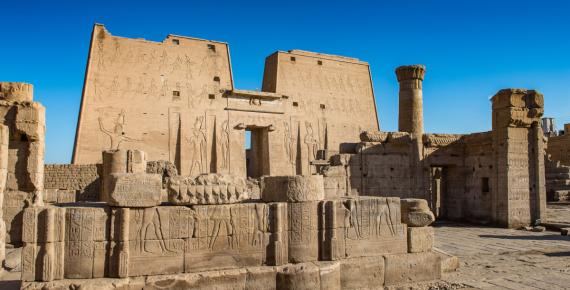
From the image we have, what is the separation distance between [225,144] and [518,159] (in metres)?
11.4

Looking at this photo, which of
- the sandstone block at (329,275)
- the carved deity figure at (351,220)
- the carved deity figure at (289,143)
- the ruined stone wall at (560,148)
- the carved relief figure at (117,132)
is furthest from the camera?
the ruined stone wall at (560,148)

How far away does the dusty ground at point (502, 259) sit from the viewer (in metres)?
6.75

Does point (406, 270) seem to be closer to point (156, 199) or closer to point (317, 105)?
point (156, 199)

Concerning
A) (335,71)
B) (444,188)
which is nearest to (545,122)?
(335,71)

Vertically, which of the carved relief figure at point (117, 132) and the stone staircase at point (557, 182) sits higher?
the carved relief figure at point (117, 132)

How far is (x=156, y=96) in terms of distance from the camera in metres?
19.2

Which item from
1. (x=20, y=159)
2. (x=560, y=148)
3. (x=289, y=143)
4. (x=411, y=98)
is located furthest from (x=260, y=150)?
(x=560, y=148)

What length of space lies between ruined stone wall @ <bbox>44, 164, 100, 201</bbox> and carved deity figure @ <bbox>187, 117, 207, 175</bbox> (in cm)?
459

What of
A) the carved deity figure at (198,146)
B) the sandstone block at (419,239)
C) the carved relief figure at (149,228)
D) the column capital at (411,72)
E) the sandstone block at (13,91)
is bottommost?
the sandstone block at (419,239)

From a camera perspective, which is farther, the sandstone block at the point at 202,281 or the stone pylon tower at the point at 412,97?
the stone pylon tower at the point at 412,97

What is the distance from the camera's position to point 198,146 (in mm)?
19672

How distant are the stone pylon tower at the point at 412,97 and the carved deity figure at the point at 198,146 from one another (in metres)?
8.62

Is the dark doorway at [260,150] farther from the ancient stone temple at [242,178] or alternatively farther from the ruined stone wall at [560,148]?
the ruined stone wall at [560,148]

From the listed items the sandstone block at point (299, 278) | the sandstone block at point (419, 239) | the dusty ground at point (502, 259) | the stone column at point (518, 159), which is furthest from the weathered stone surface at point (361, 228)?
the stone column at point (518, 159)
